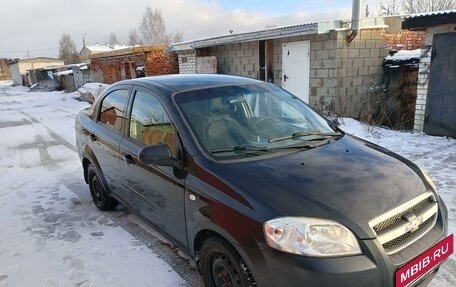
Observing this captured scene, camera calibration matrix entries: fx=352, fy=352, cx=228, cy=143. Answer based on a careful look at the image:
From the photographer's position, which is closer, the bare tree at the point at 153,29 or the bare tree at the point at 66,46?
the bare tree at the point at 153,29

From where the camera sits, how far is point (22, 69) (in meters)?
60.4

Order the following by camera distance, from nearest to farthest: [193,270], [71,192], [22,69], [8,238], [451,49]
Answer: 1. [193,270]
2. [8,238]
3. [71,192]
4. [451,49]
5. [22,69]

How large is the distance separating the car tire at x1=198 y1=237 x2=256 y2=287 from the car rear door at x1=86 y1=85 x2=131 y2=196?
1641 millimetres

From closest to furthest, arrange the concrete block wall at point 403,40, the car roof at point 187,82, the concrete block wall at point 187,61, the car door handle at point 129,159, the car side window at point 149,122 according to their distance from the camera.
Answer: the car side window at point 149,122 → the car roof at point 187,82 → the car door handle at point 129,159 → the concrete block wall at point 403,40 → the concrete block wall at point 187,61

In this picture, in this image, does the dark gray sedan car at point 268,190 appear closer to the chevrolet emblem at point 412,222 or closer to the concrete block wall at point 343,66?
the chevrolet emblem at point 412,222

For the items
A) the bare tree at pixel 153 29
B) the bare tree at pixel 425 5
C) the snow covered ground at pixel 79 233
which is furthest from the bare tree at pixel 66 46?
the snow covered ground at pixel 79 233

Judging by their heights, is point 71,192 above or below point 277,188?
below

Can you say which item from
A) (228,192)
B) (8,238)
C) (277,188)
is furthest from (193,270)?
(8,238)

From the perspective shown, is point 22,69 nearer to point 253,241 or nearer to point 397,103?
point 397,103

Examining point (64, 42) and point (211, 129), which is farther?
point (64, 42)

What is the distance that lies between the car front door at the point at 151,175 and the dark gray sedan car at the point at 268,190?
0.02 meters

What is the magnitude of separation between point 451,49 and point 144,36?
4886 centimetres

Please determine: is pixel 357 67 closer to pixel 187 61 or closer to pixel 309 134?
pixel 187 61

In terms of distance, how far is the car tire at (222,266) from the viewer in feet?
7.05
